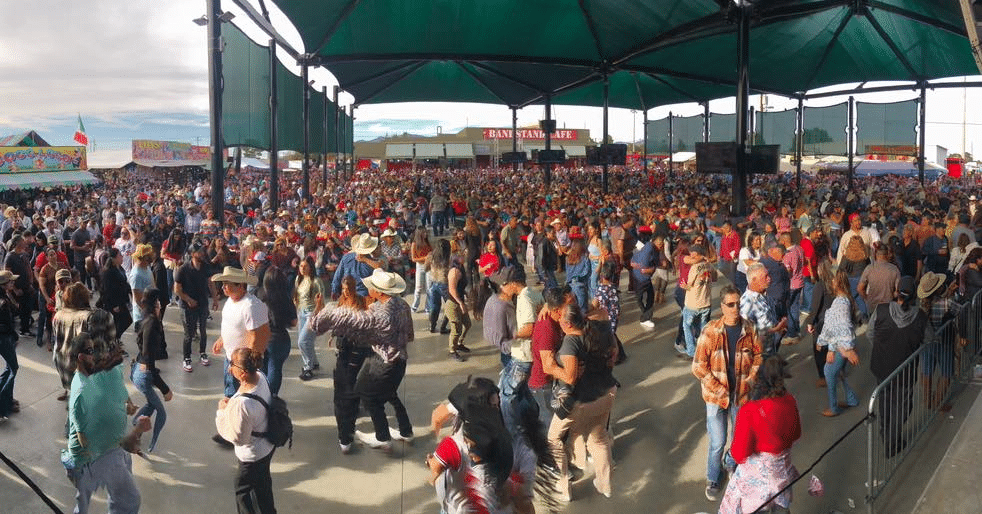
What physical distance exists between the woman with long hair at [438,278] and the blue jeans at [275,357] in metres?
2.84

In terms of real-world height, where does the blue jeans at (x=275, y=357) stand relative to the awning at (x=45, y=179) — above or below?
below

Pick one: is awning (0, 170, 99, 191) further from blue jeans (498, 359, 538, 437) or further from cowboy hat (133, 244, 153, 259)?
blue jeans (498, 359, 538, 437)

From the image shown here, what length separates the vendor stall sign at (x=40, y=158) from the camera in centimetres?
3066

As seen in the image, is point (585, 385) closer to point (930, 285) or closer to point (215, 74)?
point (930, 285)

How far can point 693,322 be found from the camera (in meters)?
7.73

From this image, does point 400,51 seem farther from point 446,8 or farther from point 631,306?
point 631,306

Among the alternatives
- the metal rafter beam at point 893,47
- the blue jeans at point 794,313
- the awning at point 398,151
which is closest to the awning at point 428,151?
the awning at point 398,151

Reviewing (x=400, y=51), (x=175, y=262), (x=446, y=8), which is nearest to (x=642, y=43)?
(x=446, y=8)

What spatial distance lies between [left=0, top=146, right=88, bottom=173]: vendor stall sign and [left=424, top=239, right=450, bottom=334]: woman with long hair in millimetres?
29300

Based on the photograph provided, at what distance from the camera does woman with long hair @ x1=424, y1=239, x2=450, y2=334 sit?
912 centimetres

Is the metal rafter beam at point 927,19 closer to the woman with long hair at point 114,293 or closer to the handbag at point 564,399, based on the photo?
the handbag at point 564,399

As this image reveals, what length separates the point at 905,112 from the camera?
32188 mm

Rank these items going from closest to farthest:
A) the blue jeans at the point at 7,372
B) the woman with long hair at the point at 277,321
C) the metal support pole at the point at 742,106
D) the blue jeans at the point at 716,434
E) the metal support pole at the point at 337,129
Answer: the blue jeans at the point at 716,434, the blue jeans at the point at 7,372, the woman with long hair at the point at 277,321, the metal support pole at the point at 742,106, the metal support pole at the point at 337,129

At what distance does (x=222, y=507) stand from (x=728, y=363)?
3735mm
